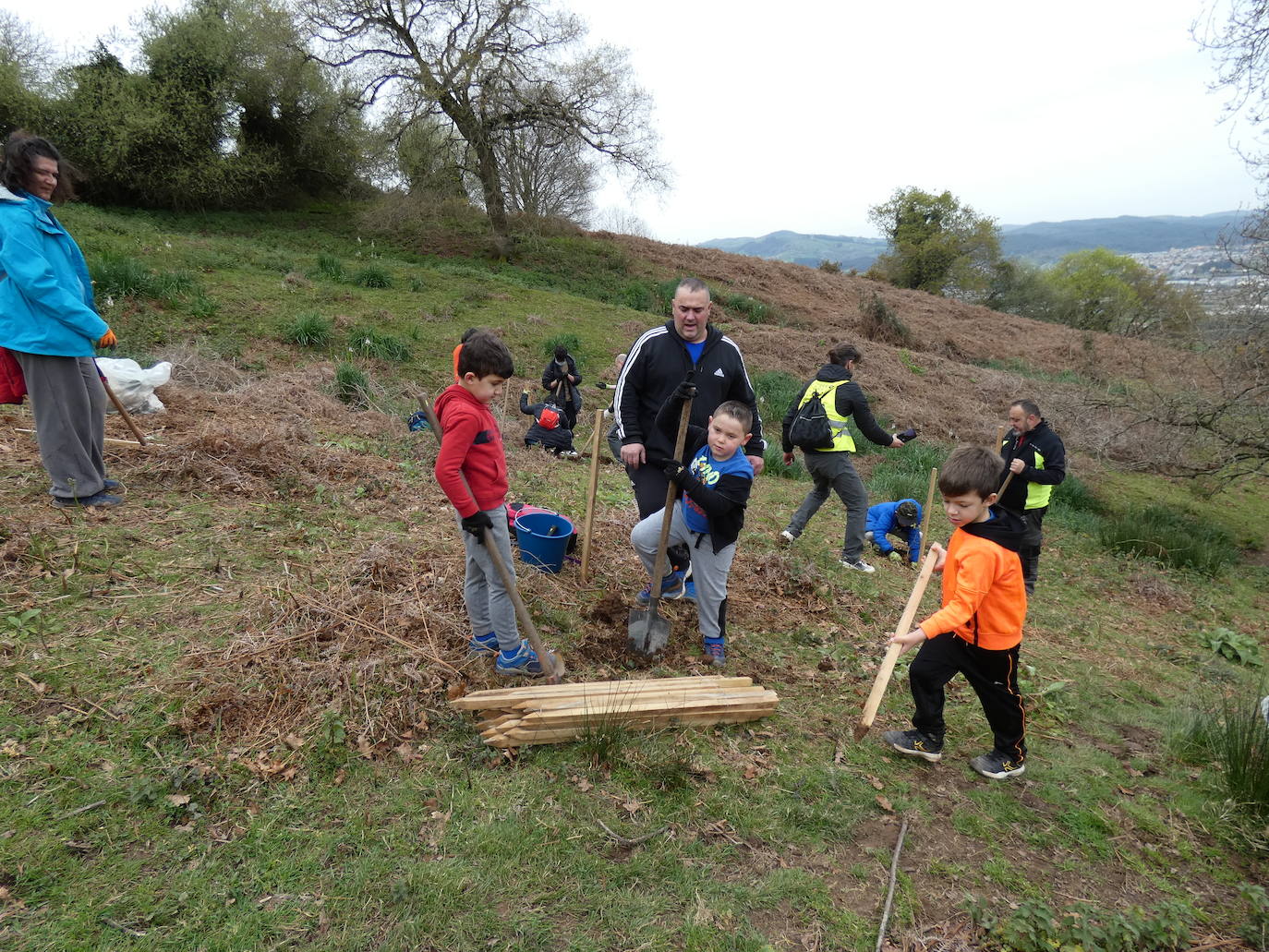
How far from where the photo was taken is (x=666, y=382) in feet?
13.3

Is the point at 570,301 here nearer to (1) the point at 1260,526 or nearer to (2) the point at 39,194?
(2) the point at 39,194

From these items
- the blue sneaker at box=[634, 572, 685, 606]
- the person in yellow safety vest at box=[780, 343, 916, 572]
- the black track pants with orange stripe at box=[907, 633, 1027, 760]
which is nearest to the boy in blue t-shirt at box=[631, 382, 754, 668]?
the blue sneaker at box=[634, 572, 685, 606]

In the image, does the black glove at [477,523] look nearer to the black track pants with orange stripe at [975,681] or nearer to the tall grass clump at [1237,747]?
the black track pants with orange stripe at [975,681]

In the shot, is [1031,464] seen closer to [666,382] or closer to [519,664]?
[666,382]

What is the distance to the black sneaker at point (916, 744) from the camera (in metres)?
3.47

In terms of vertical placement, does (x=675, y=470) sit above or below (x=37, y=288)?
below

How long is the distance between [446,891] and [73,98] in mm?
21153

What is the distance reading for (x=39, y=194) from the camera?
390 cm

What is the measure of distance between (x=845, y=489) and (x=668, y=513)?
9.98 feet

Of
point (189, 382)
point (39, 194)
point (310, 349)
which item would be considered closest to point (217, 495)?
point (39, 194)

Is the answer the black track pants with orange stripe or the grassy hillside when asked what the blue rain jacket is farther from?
the black track pants with orange stripe

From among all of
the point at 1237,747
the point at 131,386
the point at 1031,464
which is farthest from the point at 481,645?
the point at 1031,464

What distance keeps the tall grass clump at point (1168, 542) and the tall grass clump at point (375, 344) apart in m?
10.9

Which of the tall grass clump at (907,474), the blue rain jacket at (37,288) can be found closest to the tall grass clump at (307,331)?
the blue rain jacket at (37,288)
